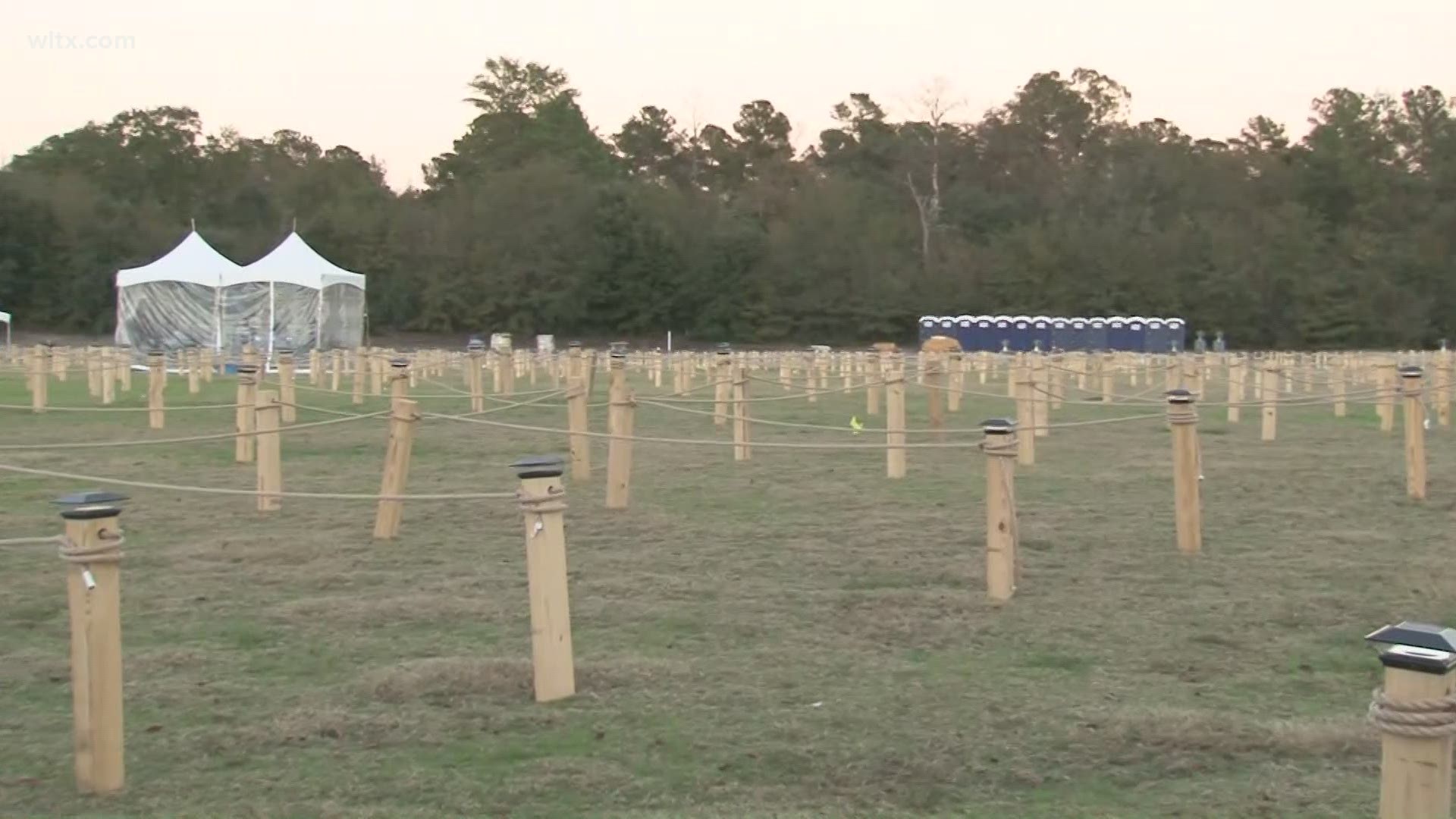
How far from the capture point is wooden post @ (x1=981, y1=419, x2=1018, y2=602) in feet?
23.1

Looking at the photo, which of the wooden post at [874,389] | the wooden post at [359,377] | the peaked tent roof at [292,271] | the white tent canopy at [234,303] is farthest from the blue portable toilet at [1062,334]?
the wooden post at [359,377]

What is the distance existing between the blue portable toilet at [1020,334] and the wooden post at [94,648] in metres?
54.9

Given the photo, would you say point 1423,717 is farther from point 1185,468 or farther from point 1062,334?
point 1062,334

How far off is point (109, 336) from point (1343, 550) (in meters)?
62.1

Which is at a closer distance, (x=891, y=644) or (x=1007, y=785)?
(x=1007, y=785)

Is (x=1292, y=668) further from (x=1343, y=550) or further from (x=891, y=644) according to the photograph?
(x=1343, y=550)

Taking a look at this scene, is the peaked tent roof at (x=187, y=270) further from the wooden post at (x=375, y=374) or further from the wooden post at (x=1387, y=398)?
the wooden post at (x=1387, y=398)

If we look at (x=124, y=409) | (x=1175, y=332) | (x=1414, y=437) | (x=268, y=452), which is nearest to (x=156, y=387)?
(x=124, y=409)

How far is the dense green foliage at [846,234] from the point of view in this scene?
66875 millimetres

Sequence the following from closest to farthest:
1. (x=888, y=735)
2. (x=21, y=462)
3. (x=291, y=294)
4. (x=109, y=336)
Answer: (x=888, y=735) < (x=21, y=462) < (x=291, y=294) < (x=109, y=336)

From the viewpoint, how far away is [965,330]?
5984 cm

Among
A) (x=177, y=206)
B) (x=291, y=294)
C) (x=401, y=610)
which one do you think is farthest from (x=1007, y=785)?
(x=177, y=206)

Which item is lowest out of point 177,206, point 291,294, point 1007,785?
point 1007,785

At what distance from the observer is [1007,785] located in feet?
14.8
